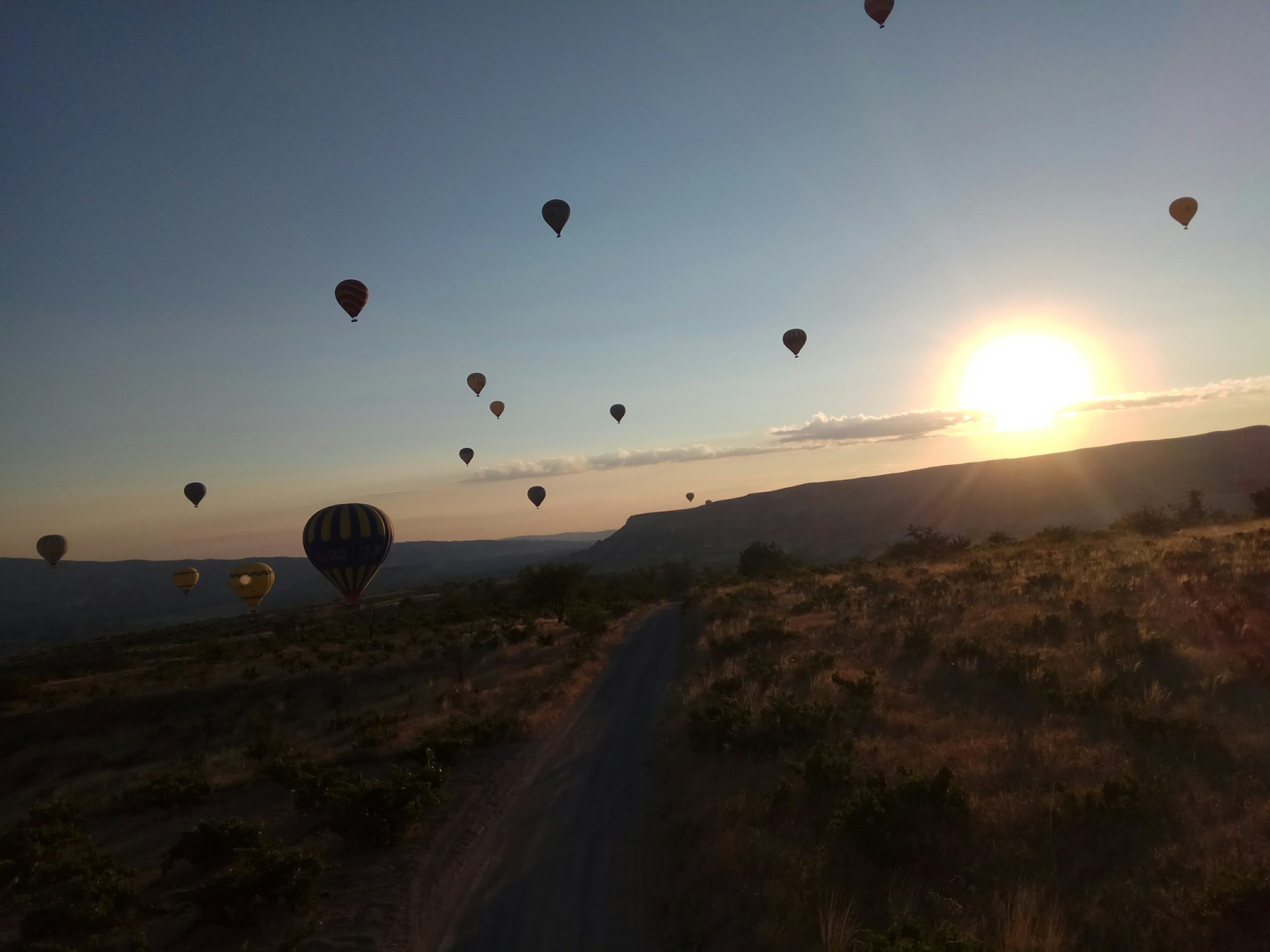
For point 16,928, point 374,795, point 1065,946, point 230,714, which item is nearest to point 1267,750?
point 1065,946

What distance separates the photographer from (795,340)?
135ft

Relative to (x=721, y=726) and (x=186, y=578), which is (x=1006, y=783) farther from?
(x=186, y=578)

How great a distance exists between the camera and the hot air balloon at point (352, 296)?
3394 centimetres

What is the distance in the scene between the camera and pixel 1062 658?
605 inches

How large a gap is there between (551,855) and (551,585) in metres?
41.3

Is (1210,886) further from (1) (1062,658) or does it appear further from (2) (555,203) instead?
(2) (555,203)

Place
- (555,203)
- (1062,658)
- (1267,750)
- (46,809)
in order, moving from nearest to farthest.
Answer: (1267,750) < (1062,658) < (46,809) < (555,203)

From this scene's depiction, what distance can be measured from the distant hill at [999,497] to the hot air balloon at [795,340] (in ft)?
242

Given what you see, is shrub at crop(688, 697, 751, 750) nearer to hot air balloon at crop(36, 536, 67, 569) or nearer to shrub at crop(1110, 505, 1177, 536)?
shrub at crop(1110, 505, 1177, 536)

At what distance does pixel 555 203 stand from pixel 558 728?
28004 mm

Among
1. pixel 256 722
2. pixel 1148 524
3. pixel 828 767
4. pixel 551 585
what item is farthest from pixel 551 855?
pixel 1148 524

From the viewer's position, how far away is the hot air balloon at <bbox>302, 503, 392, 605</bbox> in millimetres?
28969

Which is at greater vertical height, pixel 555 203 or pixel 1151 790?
pixel 555 203

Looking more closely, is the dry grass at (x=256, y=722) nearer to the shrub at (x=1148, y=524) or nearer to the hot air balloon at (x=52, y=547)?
the hot air balloon at (x=52, y=547)
